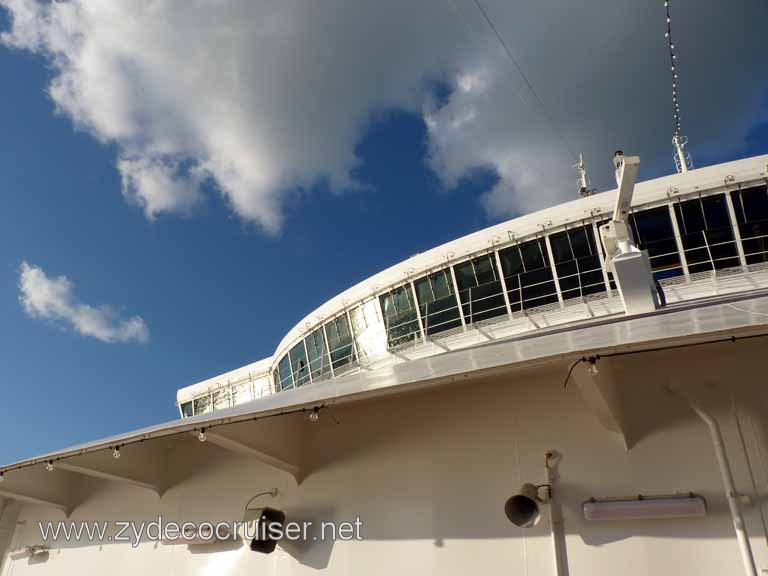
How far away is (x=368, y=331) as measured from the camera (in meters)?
16.8

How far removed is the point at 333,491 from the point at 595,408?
9.15 ft

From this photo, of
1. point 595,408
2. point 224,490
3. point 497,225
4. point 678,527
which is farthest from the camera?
point 497,225

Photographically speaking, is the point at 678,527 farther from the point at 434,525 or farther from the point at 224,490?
the point at 224,490

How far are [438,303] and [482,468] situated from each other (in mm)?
10495

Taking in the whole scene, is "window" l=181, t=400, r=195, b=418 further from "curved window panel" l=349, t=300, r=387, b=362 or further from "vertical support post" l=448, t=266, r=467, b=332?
"vertical support post" l=448, t=266, r=467, b=332

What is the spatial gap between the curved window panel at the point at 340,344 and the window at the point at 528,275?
5607 mm

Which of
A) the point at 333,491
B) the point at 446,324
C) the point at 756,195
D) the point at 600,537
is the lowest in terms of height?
the point at 600,537

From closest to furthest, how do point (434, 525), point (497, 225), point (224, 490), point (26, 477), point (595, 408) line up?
point (595, 408), point (434, 525), point (224, 490), point (26, 477), point (497, 225)

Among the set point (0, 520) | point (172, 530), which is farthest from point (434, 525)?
point (0, 520)

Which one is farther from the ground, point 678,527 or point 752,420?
point 752,420

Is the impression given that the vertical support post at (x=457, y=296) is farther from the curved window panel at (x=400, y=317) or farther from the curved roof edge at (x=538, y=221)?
the curved window panel at (x=400, y=317)

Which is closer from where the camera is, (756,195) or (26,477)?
(26,477)

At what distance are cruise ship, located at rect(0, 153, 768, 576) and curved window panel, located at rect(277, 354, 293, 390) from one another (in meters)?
13.0

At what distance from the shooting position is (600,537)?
13.5 feet
